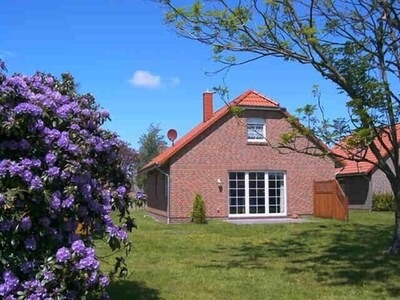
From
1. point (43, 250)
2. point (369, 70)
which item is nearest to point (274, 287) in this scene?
point (43, 250)

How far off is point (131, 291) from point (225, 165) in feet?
59.9

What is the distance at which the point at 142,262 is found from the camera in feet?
39.4

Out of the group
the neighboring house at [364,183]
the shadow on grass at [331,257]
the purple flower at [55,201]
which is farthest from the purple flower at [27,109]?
the neighboring house at [364,183]

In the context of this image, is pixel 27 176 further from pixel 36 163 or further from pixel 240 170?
pixel 240 170

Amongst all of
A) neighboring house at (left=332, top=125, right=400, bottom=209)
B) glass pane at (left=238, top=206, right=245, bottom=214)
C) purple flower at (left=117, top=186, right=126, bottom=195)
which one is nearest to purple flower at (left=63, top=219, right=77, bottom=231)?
purple flower at (left=117, top=186, right=126, bottom=195)

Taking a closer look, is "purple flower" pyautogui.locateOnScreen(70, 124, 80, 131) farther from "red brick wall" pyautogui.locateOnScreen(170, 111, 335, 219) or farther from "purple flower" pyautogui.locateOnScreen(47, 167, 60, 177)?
"red brick wall" pyautogui.locateOnScreen(170, 111, 335, 219)

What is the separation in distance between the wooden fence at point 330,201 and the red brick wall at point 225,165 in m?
0.59

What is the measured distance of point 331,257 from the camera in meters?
12.9

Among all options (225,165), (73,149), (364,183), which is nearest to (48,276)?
(73,149)

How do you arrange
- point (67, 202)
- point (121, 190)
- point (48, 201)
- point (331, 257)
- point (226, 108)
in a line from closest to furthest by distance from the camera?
point (48, 201)
point (67, 202)
point (121, 190)
point (331, 257)
point (226, 108)

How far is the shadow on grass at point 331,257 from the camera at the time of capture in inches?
399

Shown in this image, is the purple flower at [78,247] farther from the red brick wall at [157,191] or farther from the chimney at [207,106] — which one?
the chimney at [207,106]

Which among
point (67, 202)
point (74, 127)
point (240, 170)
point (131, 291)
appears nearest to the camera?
point (67, 202)

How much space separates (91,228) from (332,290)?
4.71 m
